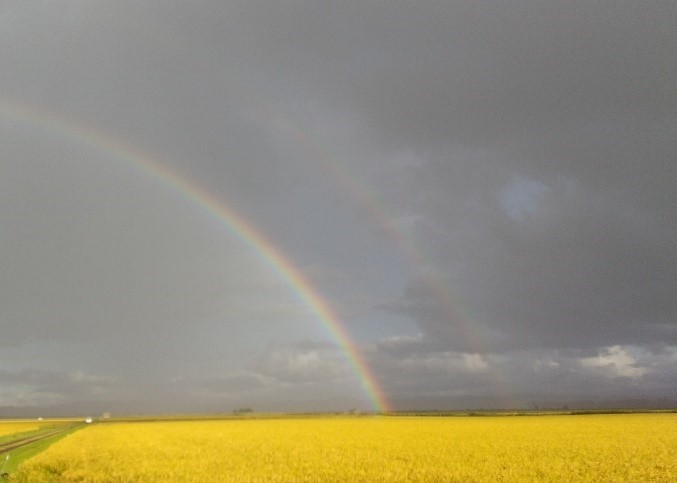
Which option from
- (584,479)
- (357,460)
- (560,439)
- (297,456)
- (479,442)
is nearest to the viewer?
(584,479)

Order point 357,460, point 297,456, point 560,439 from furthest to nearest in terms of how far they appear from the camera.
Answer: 1. point 560,439
2. point 297,456
3. point 357,460

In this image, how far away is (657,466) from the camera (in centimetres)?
3881

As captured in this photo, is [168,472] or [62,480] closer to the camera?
[62,480]

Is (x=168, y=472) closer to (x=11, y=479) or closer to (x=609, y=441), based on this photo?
(x=11, y=479)

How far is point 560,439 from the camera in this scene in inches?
2438

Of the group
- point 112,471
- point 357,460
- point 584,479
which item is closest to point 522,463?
point 584,479

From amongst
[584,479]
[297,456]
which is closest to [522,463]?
[584,479]

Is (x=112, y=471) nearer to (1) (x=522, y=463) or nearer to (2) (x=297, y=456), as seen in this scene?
(2) (x=297, y=456)

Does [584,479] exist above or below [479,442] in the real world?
below

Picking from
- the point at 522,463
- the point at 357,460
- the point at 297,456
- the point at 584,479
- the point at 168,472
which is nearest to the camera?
the point at 584,479

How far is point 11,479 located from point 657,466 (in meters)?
39.0

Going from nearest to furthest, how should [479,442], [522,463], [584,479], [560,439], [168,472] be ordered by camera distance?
[584,479], [168,472], [522,463], [479,442], [560,439]

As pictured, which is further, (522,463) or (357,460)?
(357,460)

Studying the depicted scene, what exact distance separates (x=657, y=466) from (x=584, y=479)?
Result: 10104 mm
